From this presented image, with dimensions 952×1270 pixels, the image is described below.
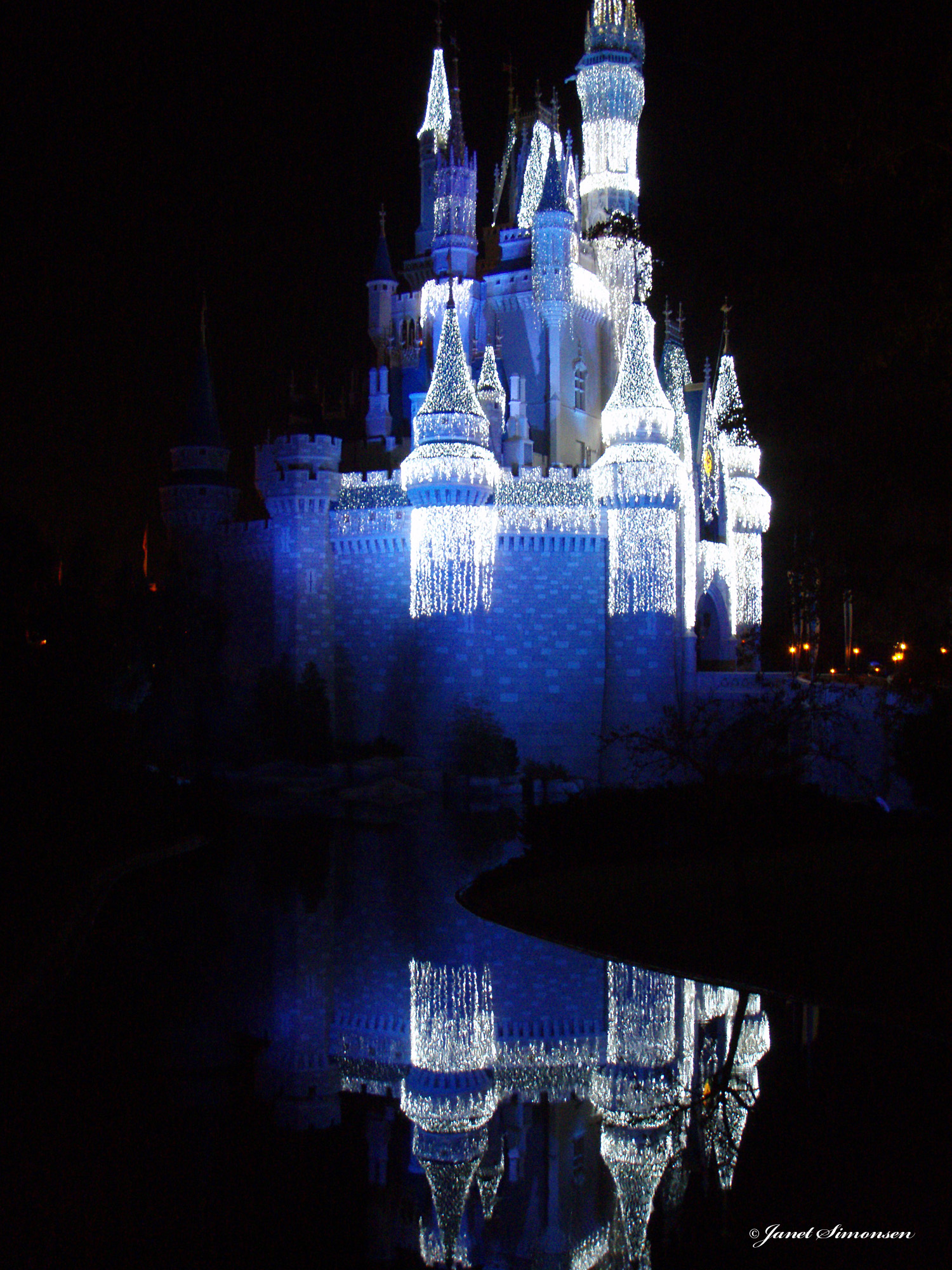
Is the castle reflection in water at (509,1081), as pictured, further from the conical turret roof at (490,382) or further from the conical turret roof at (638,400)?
the conical turret roof at (490,382)

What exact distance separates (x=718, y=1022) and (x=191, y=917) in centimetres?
742

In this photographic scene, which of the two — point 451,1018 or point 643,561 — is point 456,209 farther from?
point 451,1018

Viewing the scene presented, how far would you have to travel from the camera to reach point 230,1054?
974cm

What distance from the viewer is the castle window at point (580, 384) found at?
35906 millimetres

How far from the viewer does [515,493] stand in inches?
1218

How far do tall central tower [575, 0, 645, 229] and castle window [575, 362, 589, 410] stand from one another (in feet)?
12.3

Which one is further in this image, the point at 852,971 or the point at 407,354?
the point at 407,354

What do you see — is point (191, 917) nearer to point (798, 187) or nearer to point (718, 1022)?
point (718, 1022)

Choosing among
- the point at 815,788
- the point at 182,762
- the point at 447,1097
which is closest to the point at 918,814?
the point at 815,788

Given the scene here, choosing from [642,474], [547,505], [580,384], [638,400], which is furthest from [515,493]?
[580,384]

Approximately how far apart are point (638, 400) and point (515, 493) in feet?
11.9

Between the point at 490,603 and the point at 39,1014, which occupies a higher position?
the point at 490,603

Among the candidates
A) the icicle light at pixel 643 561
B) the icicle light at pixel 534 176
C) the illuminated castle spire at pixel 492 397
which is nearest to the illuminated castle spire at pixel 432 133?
the icicle light at pixel 534 176

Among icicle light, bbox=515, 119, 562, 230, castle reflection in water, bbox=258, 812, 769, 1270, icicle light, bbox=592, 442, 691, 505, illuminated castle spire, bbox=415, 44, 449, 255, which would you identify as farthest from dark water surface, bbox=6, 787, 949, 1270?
illuminated castle spire, bbox=415, 44, 449, 255
